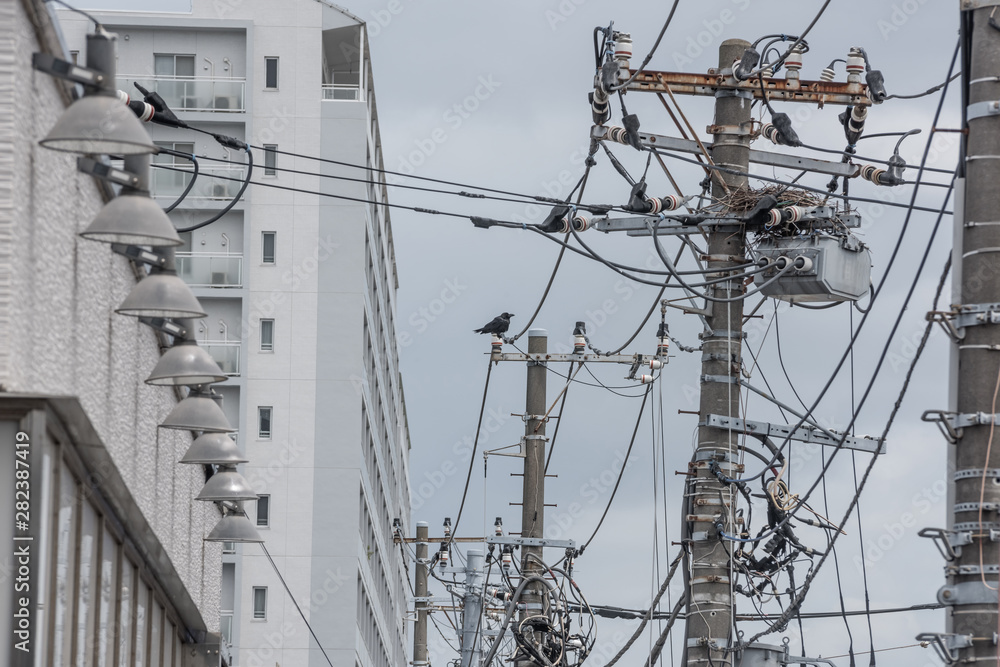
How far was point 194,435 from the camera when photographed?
51.4ft

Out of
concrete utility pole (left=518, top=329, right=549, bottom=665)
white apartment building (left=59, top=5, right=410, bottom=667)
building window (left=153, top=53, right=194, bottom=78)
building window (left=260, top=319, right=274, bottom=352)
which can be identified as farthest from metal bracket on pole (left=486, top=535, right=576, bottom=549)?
building window (left=153, top=53, right=194, bottom=78)

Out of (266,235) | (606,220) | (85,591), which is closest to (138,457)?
(85,591)

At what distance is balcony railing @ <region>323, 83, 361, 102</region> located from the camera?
55.3 metres

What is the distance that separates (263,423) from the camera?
52.6 m

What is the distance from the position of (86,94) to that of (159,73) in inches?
1862

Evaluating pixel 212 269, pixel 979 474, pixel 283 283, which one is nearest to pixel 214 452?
pixel 979 474

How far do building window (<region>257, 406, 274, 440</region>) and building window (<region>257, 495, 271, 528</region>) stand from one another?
6.32 feet

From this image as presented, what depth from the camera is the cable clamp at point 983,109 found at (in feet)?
40.3

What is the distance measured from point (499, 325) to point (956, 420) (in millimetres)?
17239

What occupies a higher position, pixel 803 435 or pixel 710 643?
pixel 803 435

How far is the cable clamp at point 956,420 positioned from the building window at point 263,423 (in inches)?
1648

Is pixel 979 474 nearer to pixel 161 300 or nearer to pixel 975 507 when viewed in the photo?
pixel 975 507

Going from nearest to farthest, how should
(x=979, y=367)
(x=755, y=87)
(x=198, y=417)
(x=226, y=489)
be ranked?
1. (x=979, y=367)
2. (x=198, y=417)
3. (x=226, y=489)
4. (x=755, y=87)

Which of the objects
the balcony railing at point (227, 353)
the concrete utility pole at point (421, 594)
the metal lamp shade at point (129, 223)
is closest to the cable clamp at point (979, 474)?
the metal lamp shade at point (129, 223)
